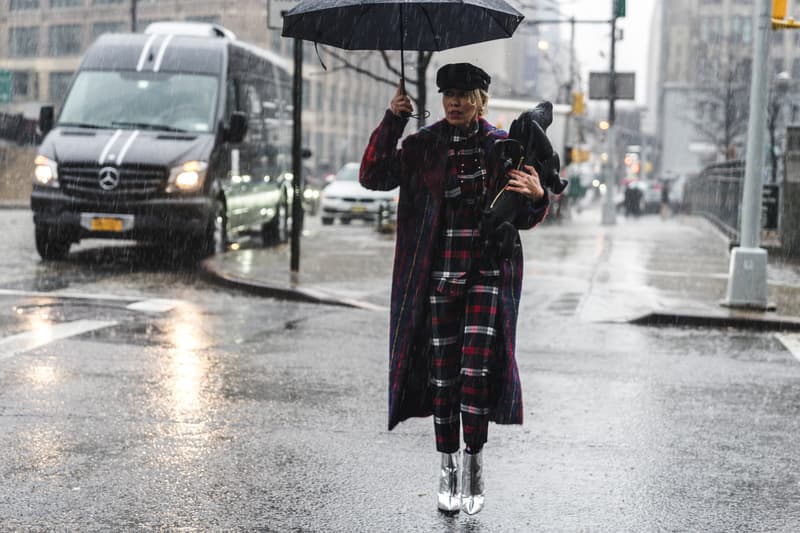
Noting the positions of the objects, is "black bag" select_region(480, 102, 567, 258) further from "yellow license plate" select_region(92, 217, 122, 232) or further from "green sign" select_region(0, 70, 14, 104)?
"green sign" select_region(0, 70, 14, 104)

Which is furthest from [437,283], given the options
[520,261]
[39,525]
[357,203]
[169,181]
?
[357,203]

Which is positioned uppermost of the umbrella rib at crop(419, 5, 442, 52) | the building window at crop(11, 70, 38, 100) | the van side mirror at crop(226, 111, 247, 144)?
the building window at crop(11, 70, 38, 100)

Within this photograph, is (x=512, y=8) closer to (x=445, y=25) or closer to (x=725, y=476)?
(x=445, y=25)

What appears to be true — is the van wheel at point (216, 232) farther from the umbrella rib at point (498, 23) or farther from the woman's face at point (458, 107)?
the woman's face at point (458, 107)

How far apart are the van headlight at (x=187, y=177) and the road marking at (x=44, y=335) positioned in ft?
15.3

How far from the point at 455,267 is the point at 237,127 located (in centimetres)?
1107

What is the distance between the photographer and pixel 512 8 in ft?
17.3

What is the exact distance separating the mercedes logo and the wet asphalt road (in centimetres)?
373

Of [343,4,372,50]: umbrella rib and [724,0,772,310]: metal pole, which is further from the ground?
[343,4,372,50]: umbrella rib

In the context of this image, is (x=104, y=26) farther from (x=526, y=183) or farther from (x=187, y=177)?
(x=526, y=183)

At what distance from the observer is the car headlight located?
14445 mm

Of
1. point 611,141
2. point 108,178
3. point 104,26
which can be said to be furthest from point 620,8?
point 104,26

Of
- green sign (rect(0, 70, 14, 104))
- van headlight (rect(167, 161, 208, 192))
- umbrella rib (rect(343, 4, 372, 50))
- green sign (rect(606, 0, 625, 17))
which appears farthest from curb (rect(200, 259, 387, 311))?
green sign (rect(0, 70, 14, 104))

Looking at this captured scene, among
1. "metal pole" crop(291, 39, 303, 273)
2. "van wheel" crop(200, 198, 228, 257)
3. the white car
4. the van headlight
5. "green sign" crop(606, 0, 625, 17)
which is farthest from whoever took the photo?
"green sign" crop(606, 0, 625, 17)
